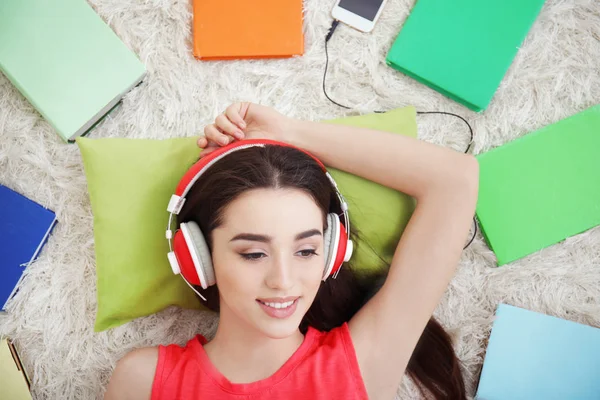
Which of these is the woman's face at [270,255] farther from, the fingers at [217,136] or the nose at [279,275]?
the fingers at [217,136]

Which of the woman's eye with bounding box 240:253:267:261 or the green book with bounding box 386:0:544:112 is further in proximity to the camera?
the green book with bounding box 386:0:544:112

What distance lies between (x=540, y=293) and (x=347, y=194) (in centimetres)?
66

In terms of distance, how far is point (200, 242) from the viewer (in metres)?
1.01

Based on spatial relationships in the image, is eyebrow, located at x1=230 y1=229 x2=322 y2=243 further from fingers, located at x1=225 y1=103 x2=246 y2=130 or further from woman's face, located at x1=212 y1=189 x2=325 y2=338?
fingers, located at x1=225 y1=103 x2=246 y2=130

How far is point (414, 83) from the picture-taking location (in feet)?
4.75

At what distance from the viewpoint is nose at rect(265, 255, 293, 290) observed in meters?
0.94

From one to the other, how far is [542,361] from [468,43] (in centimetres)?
93

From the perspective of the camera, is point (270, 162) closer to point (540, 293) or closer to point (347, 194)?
point (347, 194)

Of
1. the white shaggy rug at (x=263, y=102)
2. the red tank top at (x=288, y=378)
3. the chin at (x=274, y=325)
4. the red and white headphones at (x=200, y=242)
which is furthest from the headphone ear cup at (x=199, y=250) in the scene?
the white shaggy rug at (x=263, y=102)

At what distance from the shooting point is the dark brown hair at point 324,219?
39.3 inches

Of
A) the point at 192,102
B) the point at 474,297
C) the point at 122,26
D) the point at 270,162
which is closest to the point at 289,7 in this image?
the point at 192,102

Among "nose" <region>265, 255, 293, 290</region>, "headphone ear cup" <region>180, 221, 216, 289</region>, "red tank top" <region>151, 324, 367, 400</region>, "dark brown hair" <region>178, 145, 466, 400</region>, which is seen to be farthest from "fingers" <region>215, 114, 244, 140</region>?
"red tank top" <region>151, 324, 367, 400</region>

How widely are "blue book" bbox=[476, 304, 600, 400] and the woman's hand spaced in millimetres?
843

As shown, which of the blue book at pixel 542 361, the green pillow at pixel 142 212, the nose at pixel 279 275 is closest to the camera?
the nose at pixel 279 275
